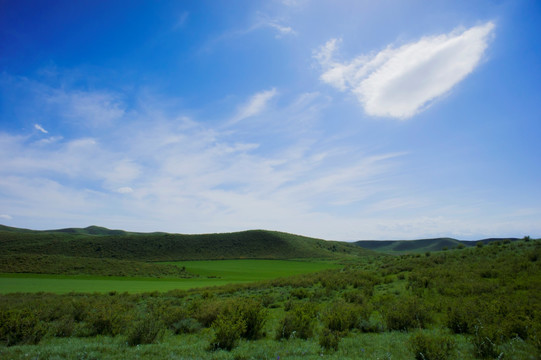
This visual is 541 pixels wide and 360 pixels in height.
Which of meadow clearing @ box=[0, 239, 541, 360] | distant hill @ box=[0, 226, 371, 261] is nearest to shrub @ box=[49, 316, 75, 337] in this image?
meadow clearing @ box=[0, 239, 541, 360]

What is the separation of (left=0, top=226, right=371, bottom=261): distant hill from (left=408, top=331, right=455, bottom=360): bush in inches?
4120

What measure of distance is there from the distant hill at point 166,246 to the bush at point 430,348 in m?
105

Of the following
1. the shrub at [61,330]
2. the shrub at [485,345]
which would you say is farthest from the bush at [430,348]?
the shrub at [61,330]

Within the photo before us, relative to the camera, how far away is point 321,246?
141000 millimetres

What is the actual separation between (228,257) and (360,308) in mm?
100941

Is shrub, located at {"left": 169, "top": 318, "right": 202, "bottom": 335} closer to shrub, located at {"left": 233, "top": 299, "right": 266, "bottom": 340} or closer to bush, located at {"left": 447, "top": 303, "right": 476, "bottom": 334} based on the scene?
shrub, located at {"left": 233, "top": 299, "right": 266, "bottom": 340}

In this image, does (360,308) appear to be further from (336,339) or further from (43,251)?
(43,251)

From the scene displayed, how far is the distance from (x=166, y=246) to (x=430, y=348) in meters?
121

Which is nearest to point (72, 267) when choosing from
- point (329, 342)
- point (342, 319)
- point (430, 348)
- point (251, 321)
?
point (251, 321)

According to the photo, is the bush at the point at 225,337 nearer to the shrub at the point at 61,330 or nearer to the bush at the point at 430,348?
the bush at the point at 430,348

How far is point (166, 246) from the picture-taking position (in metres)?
113

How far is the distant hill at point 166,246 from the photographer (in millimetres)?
92625

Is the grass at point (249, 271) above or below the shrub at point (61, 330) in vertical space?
below

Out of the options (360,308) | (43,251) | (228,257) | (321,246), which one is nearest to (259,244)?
(228,257)
